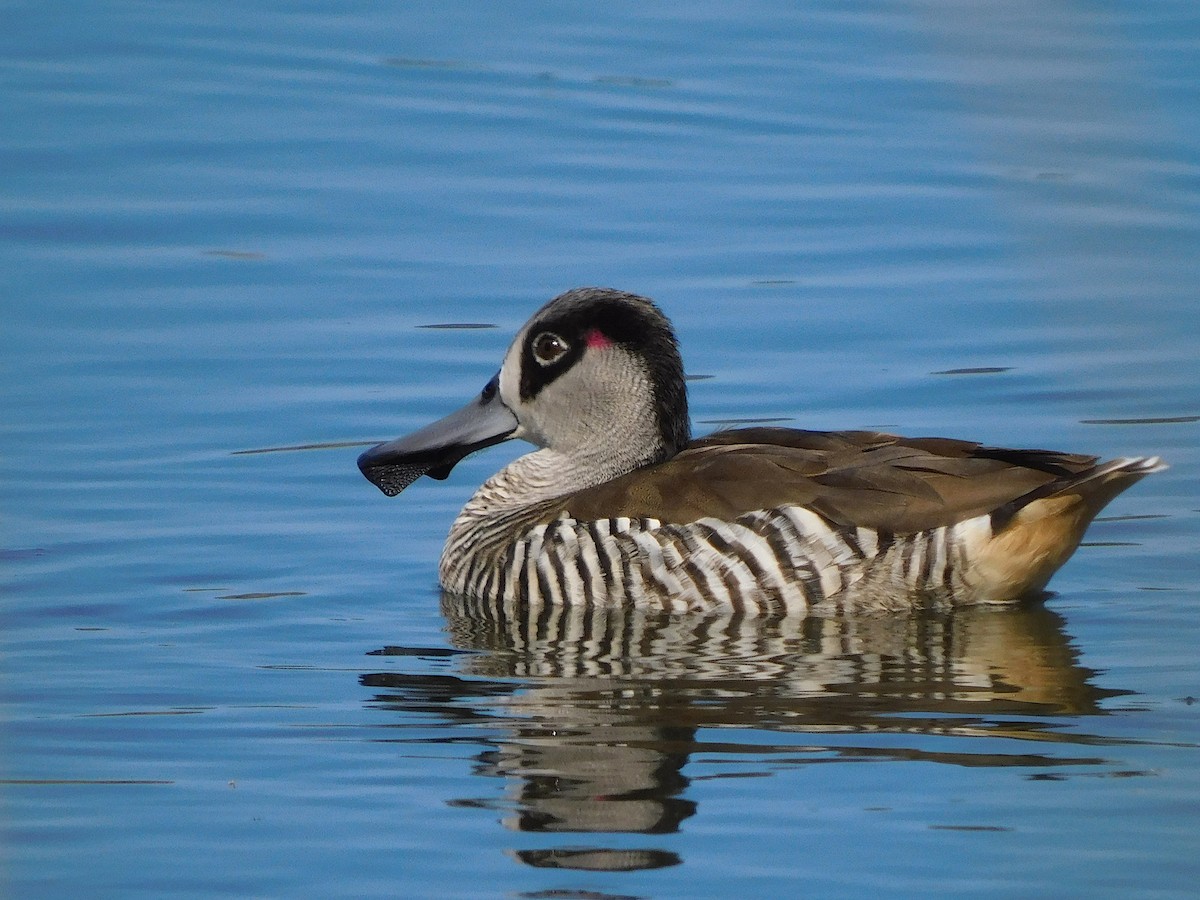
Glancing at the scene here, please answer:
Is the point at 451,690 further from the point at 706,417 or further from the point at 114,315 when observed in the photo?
the point at 114,315

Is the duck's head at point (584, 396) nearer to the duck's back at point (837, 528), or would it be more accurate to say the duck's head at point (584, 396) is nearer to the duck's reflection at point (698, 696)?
the duck's back at point (837, 528)

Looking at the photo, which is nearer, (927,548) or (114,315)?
(927,548)

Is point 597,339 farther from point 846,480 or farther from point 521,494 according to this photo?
point 846,480

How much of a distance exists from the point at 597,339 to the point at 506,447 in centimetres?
213

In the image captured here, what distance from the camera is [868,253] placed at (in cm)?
1309

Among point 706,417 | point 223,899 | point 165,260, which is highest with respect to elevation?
point 165,260

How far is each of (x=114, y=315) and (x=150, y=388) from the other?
3.64 feet

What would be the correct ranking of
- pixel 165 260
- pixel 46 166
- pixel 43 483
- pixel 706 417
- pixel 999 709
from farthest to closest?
pixel 46 166, pixel 165 260, pixel 706 417, pixel 43 483, pixel 999 709

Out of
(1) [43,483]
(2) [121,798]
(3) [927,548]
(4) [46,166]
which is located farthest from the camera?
(4) [46,166]

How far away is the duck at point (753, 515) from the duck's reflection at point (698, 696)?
118mm

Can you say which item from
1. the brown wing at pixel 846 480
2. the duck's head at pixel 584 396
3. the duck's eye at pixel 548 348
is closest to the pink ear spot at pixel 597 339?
the duck's head at pixel 584 396

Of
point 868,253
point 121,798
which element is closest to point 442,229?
point 868,253

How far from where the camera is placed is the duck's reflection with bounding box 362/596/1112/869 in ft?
20.0

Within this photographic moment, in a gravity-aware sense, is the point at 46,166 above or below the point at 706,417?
above
